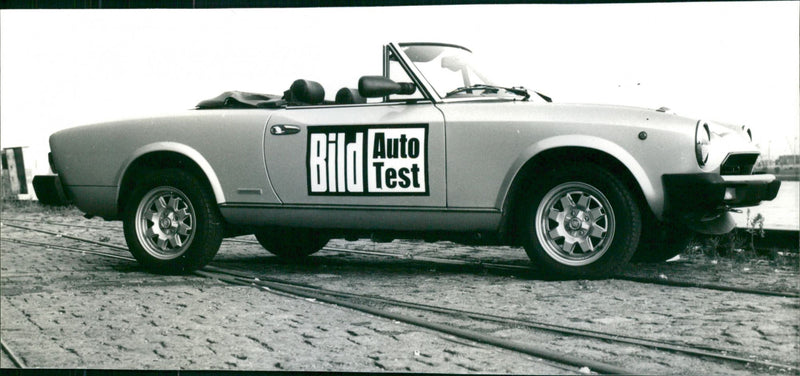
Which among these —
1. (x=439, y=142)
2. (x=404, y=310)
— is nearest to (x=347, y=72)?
(x=439, y=142)

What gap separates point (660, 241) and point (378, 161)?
4.30 ft

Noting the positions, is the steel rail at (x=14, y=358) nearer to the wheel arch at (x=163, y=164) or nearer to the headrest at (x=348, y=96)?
the wheel arch at (x=163, y=164)

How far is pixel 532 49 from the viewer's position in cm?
354

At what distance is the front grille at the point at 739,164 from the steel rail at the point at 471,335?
1.13 m

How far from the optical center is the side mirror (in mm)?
3760

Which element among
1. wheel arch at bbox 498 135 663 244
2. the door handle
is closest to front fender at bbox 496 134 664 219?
wheel arch at bbox 498 135 663 244

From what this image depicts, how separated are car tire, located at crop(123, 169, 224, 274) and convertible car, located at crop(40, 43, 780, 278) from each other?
0.01m

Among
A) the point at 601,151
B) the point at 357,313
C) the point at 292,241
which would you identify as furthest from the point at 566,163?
the point at 292,241

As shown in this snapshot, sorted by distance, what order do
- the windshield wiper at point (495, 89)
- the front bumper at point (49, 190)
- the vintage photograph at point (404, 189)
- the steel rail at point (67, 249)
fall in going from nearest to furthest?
the vintage photograph at point (404, 189) < the windshield wiper at point (495, 89) < the steel rail at point (67, 249) < the front bumper at point (49, 190)

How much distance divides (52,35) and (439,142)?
6.46ft

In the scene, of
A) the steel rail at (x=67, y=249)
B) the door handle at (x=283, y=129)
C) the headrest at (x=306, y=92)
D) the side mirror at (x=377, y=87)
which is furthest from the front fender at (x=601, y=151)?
the steel rail at (x=67, y=249)

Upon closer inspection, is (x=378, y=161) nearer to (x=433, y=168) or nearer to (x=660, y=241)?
(x=433, y=168)

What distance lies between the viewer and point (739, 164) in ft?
11.2

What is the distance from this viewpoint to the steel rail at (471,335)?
110 inches
